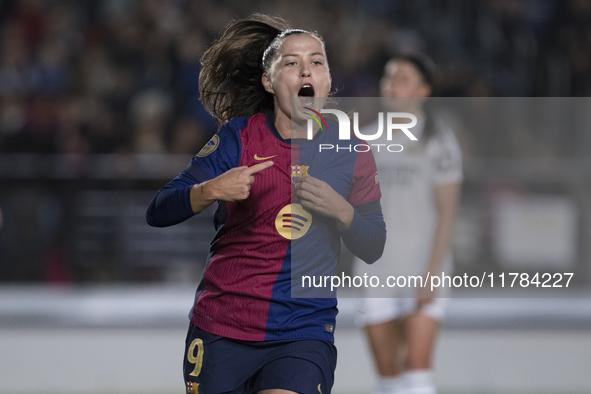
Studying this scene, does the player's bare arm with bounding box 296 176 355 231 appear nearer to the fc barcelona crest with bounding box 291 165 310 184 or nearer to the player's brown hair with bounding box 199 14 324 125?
the fc barcelona crest with bounding box 291 165 310 184

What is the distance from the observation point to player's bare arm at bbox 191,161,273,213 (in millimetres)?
2139

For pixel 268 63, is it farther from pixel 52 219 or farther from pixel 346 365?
pixel 52 219

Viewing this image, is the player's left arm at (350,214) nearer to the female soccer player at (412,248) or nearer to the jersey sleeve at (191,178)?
the jersey sleeve at (191,178)

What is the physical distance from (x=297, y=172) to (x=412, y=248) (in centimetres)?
178

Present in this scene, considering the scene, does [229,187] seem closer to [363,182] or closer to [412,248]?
[363,182]

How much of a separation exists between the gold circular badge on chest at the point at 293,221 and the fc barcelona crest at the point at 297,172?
0.09 meters

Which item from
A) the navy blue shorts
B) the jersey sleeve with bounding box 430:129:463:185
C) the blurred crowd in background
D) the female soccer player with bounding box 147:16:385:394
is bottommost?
the navy blue shorts

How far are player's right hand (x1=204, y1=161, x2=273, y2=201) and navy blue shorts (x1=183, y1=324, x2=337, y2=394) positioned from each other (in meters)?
0.48

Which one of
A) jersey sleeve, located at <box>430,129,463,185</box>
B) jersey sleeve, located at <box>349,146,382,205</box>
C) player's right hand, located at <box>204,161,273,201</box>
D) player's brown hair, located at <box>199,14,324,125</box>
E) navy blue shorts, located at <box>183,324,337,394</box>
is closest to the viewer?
player's right hand, located at <box>204,161,273,201</box>

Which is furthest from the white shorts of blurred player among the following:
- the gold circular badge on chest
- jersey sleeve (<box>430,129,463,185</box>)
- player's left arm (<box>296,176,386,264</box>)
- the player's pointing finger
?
the player's pointing finger

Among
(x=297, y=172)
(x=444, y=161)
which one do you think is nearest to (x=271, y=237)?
(x=297, y=172)

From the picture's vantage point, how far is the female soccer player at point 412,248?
3920 mm

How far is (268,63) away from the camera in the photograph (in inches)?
103

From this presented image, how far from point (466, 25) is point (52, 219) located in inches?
224
